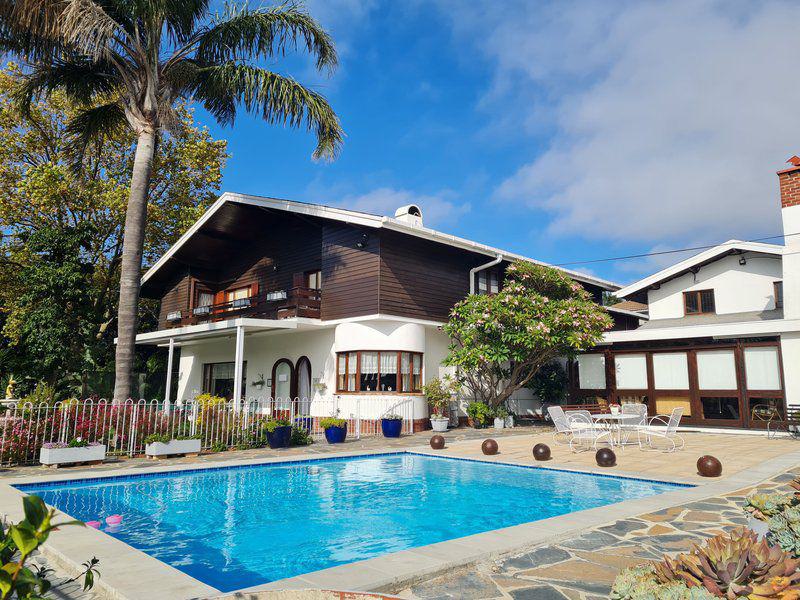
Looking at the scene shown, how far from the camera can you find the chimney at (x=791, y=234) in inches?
584

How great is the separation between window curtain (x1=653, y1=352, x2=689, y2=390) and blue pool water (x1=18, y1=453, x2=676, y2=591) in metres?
9.35

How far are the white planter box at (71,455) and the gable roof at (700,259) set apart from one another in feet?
57.7

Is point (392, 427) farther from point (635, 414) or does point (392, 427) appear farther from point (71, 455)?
point (71, 455)

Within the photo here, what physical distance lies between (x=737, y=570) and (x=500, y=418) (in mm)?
15657

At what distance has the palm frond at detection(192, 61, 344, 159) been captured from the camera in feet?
45.6

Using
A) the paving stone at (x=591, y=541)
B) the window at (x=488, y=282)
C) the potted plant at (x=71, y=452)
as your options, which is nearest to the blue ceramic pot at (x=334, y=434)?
the potted plant at (x=71, y=452)

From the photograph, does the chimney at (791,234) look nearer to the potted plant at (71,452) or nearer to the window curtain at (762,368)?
the window curtain at (762,368)

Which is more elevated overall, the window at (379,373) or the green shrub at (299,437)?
the window at (379,373)

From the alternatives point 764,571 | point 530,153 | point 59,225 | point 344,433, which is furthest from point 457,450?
point 59,225

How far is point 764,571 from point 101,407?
11943 mm

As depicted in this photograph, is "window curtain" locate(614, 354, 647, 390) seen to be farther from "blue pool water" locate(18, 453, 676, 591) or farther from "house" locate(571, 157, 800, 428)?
"blue pool water" locate(18, 453, 676, 591)

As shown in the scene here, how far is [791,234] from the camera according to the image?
49.0 ft

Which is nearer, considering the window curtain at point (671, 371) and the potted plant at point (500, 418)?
the window curtain at point (671, 371)

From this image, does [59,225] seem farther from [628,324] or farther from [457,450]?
[628,324]
